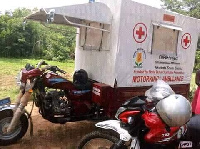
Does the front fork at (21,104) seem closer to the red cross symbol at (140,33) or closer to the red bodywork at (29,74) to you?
the red bodywork at (29,74)

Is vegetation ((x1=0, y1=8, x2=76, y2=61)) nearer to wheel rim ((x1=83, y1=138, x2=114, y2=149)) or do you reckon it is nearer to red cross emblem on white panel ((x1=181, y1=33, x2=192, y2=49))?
red cross emblem on white panel ((x1=181, y1=33, x2=192, y2=49))

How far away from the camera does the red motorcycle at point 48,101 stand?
3.48 meters

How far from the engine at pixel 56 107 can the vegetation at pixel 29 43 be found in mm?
13150

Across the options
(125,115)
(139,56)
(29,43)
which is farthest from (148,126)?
(29,43)

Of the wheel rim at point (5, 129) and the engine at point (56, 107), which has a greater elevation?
the engine at point (56, 107)

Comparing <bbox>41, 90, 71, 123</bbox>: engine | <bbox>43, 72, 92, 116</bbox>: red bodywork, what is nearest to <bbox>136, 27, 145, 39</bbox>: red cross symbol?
<bbox>43, 72, 92, 116</bbox>: red bodywork

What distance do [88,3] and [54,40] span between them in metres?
15.5

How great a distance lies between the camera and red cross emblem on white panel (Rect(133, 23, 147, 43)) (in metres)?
4.02

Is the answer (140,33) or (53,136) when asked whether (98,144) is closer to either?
(53,136)

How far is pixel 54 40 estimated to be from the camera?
60.8 ft

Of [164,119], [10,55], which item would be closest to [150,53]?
[164,119]

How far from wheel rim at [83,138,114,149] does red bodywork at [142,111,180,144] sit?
1.48ft

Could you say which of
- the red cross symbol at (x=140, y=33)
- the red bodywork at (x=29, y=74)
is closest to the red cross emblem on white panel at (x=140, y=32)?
the red cross symbol at (x=140, y=33)

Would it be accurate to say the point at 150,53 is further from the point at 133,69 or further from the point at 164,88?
the point at 164,88
